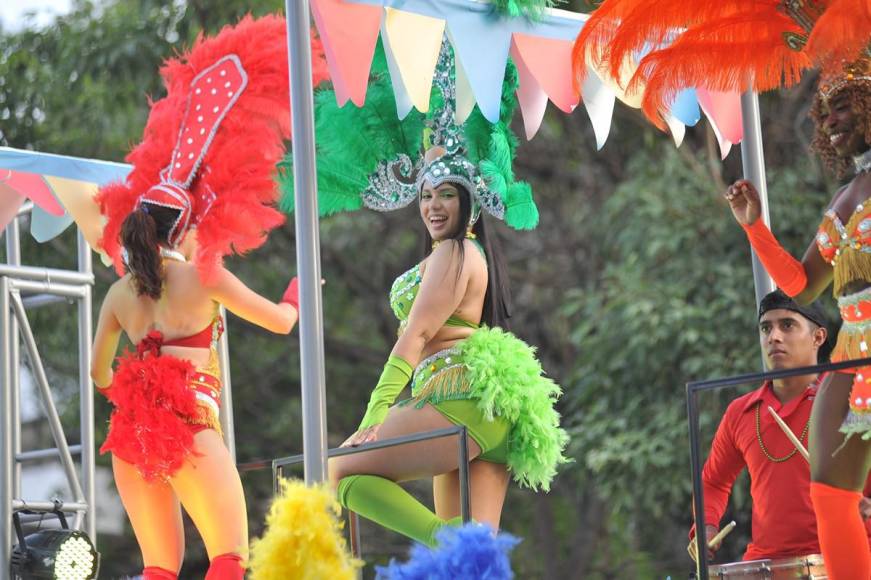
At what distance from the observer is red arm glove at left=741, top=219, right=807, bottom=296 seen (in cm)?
426

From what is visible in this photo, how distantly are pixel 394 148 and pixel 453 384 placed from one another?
103cm

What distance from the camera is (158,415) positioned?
4977mm

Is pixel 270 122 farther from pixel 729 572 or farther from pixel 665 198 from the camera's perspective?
pixel 665 198

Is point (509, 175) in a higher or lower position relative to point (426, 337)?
higher

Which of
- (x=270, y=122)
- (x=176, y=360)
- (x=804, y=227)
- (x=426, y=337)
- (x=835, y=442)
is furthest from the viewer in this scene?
(x=804, y=227)

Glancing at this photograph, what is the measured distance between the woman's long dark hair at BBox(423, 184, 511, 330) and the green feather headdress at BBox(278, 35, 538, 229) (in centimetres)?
10

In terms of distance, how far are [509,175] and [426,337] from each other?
31.2 inches

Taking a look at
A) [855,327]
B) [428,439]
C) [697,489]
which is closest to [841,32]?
[855,327]

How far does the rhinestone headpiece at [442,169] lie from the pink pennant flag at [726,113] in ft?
3.15

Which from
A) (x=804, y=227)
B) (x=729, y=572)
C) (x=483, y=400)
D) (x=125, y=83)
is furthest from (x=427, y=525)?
(x=125, y=83)

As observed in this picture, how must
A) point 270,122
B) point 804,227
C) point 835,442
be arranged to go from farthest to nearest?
1. point 804,227
2. point 270,122
3. point 835,442

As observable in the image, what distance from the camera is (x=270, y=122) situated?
542cm

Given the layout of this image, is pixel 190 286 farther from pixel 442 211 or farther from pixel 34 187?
pixel 34 187

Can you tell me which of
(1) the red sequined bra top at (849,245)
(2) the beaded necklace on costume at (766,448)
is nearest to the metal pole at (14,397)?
(2) the beaded necklace on costume at (766,448)
